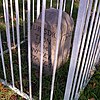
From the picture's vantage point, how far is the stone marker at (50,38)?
2.34 m

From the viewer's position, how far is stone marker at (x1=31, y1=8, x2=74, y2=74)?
7.69 ft

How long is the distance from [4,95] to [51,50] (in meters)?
0.74

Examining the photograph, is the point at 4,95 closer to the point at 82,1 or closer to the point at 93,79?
the point at 93,79

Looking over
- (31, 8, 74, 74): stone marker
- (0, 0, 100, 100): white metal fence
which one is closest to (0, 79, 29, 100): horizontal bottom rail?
(0, 0, 100, 100): white metal fence

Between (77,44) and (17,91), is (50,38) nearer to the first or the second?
(17,91)

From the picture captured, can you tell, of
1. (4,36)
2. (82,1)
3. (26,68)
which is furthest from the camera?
(4,36)

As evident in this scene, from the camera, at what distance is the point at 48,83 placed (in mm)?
2578

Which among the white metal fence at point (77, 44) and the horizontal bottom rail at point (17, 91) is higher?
the white metal fence at point (77, 44)

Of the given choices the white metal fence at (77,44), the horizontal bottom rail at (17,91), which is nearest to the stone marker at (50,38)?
the white metal fence at (77,44)

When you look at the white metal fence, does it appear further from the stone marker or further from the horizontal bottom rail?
the stone marker

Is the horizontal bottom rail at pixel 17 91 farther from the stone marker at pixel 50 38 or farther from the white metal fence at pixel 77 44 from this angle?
the stone marker at pixel 50 38

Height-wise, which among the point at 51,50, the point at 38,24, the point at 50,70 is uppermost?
the point at 38,24

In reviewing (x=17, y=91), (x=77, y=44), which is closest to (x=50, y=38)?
(x=17, y=91)

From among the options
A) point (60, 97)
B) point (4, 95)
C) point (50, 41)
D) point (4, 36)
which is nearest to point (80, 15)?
point (50, 41)
